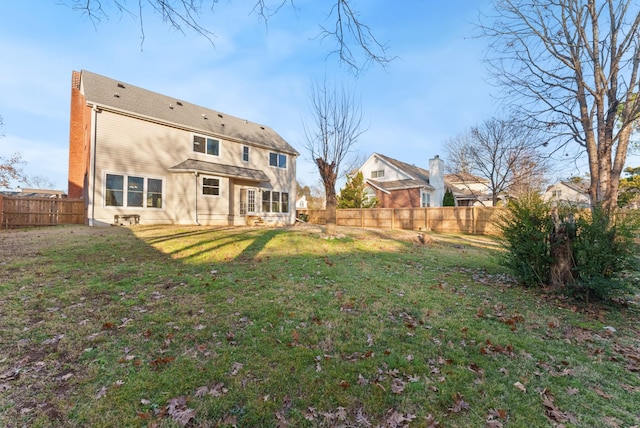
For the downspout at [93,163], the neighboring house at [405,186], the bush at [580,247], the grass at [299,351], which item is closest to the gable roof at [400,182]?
the neighboring house at [405,186]

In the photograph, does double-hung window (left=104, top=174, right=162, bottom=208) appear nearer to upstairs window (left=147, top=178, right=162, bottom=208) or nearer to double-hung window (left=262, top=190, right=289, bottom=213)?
upstairs window (left=147, top=178, right=162, bottom=208)

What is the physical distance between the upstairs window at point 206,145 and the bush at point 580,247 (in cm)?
1592

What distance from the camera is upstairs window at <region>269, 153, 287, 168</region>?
20234mm

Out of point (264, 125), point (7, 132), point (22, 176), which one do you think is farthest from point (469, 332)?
point (22, 176)

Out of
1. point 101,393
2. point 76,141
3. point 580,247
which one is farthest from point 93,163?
point 580,247

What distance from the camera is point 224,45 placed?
374cm

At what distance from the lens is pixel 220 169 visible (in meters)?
16.8

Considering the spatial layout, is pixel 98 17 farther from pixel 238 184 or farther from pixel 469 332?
pixel 238 184

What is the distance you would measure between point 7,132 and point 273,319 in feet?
98.8

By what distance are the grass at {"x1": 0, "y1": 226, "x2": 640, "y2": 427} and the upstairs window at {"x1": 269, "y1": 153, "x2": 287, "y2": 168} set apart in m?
14.9

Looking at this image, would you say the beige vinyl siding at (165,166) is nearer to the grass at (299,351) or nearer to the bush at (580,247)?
the grass at (299,351)

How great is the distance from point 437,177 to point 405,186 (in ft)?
→ 11.2

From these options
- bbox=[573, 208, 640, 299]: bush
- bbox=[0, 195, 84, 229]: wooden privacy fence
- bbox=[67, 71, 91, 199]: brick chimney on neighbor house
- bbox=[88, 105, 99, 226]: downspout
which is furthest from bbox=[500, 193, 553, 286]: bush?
bbox=[67, 71, 91, 199]: brick chimney on neighbor house

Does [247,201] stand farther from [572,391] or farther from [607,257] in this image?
[572,391]
